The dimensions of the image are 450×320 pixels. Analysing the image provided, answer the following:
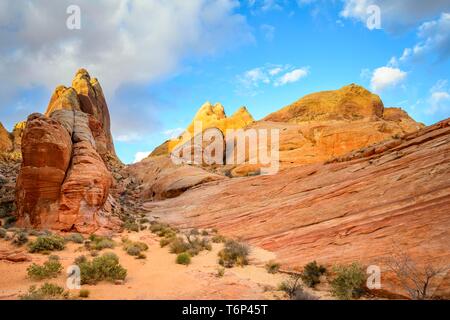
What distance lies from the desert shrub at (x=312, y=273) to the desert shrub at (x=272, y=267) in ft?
3.99

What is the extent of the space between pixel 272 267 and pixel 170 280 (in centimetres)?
386

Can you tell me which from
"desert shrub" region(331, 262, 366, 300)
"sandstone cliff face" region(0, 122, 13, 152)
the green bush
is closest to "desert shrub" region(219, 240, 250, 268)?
"desert shrub" region(331, 262, 366, 300)

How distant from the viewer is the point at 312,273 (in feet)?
31.9

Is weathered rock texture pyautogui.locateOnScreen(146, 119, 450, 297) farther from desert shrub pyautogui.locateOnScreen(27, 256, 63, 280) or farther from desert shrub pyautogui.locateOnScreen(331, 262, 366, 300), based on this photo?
desert shrub pyautogui.locateOnScreen(27, 256, 63, 280)

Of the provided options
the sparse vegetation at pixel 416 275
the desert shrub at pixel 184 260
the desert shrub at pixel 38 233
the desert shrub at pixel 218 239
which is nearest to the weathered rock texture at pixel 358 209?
the sparse vegetation at pixel 416 275

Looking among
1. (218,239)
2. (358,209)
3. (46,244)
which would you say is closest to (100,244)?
(46,244)

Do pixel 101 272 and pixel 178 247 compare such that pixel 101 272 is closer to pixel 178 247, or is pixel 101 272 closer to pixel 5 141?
pixel 178 247

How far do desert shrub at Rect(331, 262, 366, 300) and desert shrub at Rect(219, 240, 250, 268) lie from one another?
4015 mm

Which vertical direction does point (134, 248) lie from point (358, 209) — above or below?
below

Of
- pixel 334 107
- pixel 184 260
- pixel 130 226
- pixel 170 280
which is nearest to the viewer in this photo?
pixel 170 280

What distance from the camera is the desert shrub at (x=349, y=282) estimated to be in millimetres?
8180

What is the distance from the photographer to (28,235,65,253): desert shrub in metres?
12.1

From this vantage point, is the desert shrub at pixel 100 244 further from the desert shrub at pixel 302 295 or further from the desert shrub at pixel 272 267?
the desert shrub at pixel 302 295

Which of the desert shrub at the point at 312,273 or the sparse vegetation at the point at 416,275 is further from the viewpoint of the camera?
the desert shrub at the point at 312,273
